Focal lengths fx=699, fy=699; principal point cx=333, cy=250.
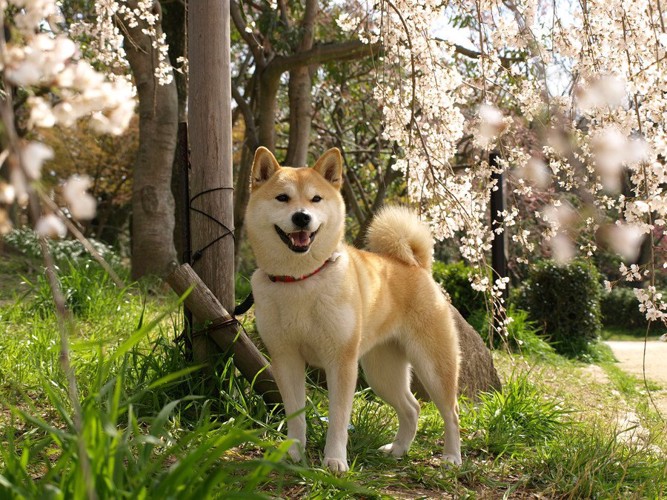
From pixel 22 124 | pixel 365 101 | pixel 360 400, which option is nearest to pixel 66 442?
pixel 360 400

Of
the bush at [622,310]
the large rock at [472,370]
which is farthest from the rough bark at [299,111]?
the bush at [622,310]

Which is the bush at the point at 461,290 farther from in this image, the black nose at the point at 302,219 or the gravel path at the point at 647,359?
the black nose at the point at 302,219

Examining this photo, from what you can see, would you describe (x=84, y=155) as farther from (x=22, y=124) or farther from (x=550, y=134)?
(x=550, y=134)

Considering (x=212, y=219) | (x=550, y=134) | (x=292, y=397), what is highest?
(x=550, y=134)

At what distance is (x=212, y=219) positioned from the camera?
3.77 meters

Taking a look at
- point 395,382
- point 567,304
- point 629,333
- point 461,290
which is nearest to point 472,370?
point 395,382

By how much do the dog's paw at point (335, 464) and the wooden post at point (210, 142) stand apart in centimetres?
117

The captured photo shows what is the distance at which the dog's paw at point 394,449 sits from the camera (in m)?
3.52

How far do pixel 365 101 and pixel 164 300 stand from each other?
6.97 m

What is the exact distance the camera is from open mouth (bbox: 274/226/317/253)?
121 inches

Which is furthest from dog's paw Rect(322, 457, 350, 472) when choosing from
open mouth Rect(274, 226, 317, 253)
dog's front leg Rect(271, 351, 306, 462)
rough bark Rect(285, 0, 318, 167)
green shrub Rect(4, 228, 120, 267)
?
green shrub Rect(4, 228, 120, 267)

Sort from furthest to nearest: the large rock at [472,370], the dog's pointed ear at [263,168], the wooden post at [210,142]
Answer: the large rock at [472,370], the wooden post at [210,142], the dog's pointed ear at [263,168]

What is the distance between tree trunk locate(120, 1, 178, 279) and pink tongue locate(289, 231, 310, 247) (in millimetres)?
4722

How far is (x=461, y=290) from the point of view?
874 centimetres
